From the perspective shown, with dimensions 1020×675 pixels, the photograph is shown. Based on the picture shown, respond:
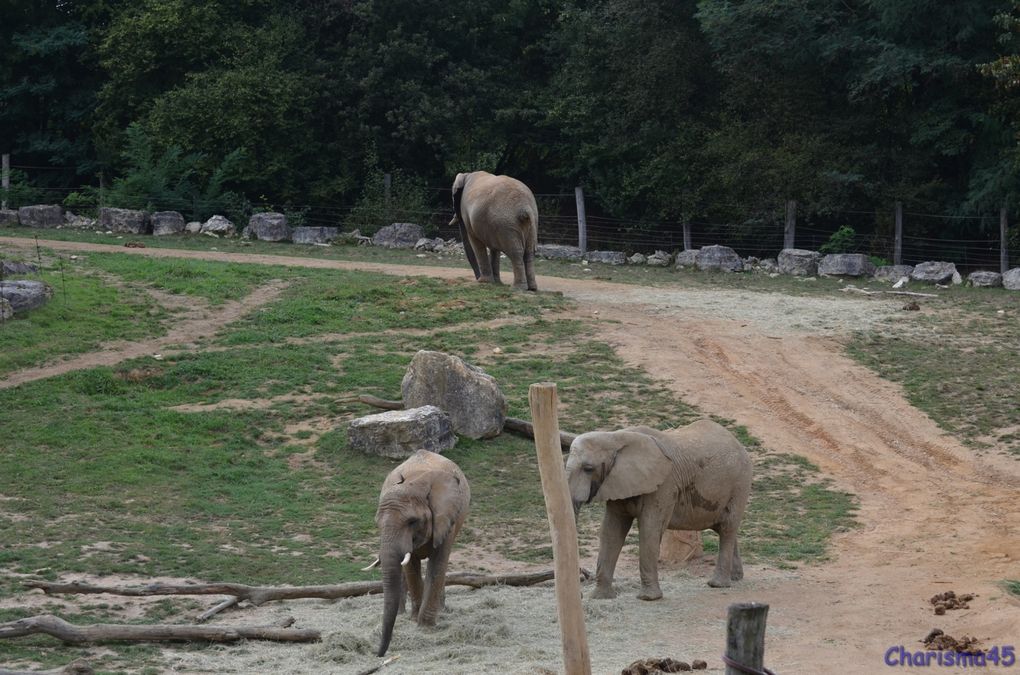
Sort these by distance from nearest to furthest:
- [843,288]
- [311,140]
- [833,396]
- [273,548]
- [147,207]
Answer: [273,548] → [833,396] → [843,288] → [147,207] → [311,140]

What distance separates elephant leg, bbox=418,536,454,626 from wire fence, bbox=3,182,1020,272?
64.6 ft

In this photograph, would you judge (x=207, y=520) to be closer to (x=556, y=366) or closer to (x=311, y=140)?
(x=556, y=366)

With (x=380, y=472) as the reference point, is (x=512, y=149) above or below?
above

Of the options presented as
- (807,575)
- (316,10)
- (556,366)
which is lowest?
(807,575)

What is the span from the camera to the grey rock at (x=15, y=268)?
21891 millimetres

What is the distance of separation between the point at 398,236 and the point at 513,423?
15.8 meters

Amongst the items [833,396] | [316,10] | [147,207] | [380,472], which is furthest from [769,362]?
[316,10]

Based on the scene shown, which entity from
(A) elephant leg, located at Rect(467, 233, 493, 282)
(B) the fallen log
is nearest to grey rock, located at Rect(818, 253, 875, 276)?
(A) elephant leg, located at Rect(467, 233, 493, 282)

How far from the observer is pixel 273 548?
44.2ft

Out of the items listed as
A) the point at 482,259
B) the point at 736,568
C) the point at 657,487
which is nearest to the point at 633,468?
the point at 657,487

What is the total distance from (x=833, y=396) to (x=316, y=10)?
23.7 meters

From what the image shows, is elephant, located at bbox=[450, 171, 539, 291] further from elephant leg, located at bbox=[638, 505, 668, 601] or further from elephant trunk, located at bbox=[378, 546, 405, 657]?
elephant trunk, located at bbox=[378, 546, 405, 657]

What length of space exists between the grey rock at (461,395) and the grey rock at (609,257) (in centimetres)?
1473

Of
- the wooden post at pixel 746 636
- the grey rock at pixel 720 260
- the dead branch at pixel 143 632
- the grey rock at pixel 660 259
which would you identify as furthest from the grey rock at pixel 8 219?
the wooden post at pixel 746 636
